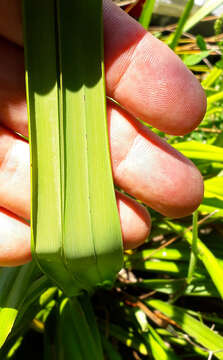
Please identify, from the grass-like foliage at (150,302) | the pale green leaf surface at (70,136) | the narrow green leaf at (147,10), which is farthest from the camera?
the narrow green leaf at (147,10)

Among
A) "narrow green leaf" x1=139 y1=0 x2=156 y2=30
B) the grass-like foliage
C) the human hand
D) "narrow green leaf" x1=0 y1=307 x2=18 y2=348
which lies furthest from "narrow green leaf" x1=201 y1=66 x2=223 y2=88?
"narrow green leaf" x1=0 y1=307 x2=18 y2=348

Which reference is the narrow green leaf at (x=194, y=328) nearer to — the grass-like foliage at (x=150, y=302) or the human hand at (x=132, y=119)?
the grass-like foliage at (x=150, y=302)

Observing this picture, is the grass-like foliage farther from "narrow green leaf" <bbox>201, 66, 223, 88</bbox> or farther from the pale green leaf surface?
the pale green leaf surface

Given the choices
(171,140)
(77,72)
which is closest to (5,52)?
(77,72)

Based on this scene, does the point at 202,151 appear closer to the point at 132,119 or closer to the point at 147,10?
the point at 132,119

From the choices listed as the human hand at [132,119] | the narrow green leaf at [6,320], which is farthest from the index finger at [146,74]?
the narrow green leaf at [6,320]

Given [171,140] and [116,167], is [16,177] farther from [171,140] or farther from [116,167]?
[171,140]

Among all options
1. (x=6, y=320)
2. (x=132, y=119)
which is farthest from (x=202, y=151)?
(x=6, y=320)
